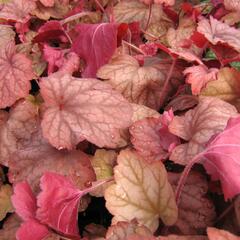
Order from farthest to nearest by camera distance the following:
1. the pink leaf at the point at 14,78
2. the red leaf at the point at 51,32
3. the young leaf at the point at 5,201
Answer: the red leaf at the point at 51,32 → the pink leaf at the point at 14,78 → the young leaf at the point at 5,201

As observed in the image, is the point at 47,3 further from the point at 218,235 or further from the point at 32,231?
the point at 218,235

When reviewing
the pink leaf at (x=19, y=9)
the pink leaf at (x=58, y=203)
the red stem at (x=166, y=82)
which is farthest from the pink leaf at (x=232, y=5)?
the pink leaf at (x=58, y=203)

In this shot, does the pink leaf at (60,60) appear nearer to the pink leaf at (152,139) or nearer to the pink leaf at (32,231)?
the pink leaf at (152,139)

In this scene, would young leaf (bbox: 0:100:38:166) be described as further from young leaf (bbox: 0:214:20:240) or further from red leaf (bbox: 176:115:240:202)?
red leaf (bbox: 176:115:240:202)

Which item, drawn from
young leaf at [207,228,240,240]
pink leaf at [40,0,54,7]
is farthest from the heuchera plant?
pink leaf at [40,0,54,7]

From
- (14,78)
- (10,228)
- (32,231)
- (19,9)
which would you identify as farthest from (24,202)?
(19,9)

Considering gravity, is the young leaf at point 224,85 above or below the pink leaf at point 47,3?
above
